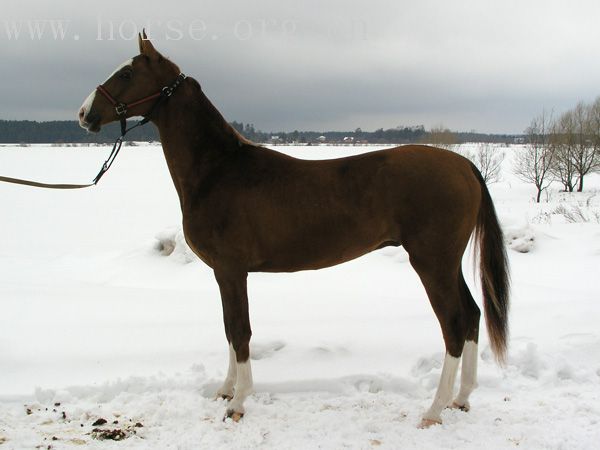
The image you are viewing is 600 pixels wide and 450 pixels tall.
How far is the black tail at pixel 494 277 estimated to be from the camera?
3.13 m

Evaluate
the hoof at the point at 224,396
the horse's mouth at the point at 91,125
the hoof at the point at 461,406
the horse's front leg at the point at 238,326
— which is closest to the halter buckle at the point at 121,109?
the horse's mouth at the point at 91,125

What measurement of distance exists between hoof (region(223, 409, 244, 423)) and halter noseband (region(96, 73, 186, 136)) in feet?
6.85

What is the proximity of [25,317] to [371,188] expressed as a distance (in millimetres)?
3860

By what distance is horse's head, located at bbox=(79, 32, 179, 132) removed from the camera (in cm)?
290

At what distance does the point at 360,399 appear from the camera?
3.20 m

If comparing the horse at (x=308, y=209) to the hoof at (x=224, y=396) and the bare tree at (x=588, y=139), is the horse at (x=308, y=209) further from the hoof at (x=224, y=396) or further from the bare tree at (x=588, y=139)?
the bare tree at (x=588, y=139)

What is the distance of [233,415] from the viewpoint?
9.77 ft

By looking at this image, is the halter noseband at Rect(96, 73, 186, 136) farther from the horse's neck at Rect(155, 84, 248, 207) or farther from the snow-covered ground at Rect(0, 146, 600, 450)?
the snow-covered ground at Rect(0, 146, 600, 450)

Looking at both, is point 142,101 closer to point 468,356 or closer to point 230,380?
point 230,380

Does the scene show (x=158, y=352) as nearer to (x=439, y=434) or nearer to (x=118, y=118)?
(x=118, y=118)

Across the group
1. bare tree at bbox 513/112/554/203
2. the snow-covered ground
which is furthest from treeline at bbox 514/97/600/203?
the snow-covered ground

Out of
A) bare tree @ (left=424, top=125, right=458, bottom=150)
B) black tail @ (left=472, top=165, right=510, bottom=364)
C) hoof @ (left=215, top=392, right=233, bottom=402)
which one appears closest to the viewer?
black tail @ (left=472, top=165, right=510, bottom=364)

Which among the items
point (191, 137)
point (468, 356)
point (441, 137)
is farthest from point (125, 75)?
point (441, 137)

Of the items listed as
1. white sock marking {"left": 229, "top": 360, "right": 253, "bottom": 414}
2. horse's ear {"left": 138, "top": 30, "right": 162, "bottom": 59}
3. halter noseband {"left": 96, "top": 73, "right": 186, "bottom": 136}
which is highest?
horse's ear {"left": 138, "top": 30, "right": 162, "bottom": 59}
